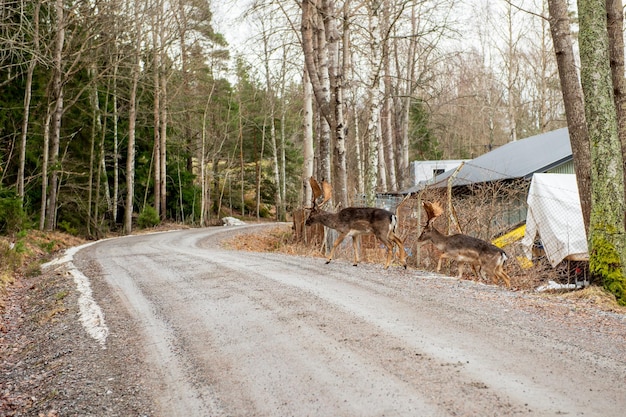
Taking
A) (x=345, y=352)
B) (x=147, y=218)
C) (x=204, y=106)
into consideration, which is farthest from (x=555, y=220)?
(x=204, y=106)

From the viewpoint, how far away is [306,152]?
2216 centimetres

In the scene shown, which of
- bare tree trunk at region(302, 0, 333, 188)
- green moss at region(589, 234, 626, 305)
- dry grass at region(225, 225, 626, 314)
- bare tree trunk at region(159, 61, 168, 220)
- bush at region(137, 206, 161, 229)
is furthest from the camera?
bare tree trunk at region(159, 61, 168, 220)

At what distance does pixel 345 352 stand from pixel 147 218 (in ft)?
101

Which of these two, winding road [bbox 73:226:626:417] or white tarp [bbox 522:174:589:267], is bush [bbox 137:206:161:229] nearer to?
white tarp [bbox 522:174:589:267]

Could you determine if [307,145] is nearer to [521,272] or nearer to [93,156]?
[521,272]

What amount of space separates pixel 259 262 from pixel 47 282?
14.6 feet

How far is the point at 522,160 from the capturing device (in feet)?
78.3

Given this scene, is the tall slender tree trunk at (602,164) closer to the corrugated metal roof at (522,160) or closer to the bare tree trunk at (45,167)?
the corrugated metal roof at (522,160)

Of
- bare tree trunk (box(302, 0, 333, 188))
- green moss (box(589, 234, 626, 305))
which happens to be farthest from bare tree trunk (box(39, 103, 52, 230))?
green moss (box(589, 234, 626, 305))

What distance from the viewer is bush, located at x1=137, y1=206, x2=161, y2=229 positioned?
34.9 m

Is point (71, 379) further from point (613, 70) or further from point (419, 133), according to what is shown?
point (419, 133)

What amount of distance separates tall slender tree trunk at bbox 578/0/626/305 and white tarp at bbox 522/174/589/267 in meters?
4.66

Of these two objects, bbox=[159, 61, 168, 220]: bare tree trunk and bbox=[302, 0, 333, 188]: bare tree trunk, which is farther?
bbox=[159, 61, 168, 220]: bare tree trunk

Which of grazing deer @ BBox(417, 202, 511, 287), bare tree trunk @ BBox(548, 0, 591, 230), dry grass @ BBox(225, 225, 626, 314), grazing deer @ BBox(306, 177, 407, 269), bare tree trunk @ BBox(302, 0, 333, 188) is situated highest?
bare tree trunk @ BBox(302, 0, 333, 188)
